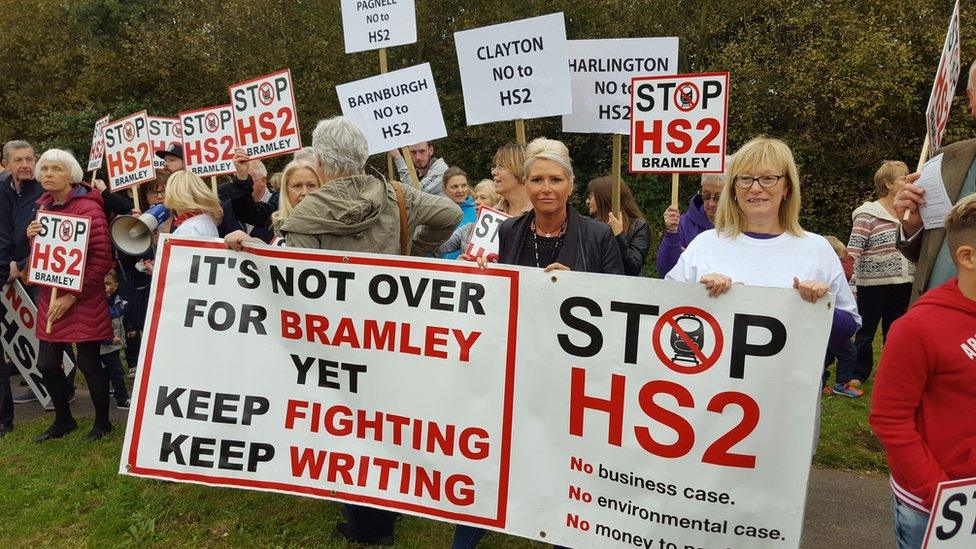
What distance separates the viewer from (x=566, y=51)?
576 cm

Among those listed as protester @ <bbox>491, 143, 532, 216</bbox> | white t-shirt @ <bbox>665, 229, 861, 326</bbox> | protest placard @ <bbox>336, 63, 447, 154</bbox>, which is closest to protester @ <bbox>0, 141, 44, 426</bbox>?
protest placard @ <bbox>336, 63, 447, 154</bbox>

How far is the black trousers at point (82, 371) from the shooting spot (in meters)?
5.24

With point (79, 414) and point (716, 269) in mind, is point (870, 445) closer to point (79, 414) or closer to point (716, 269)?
point (716, 269)

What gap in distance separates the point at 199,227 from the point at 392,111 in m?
2.63

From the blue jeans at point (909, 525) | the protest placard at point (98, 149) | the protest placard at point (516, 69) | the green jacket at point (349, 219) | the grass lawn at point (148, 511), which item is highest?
the protest placard at point (516, 69)

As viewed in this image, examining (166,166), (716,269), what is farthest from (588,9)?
(716,269)

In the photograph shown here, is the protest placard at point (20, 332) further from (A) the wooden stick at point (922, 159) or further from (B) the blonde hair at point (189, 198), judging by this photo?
(A) the wooden stick at point (922, 159)

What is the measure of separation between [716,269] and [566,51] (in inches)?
138

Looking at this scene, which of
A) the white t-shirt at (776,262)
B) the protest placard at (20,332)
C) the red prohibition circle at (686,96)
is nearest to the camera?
the white t-shirt at (776,262)

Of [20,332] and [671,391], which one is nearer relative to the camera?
[671,391]

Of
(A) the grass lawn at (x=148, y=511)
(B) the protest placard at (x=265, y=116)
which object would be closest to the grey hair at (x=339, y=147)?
(A) the grass lawn at (x=148, y=511)

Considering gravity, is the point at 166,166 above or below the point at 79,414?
above

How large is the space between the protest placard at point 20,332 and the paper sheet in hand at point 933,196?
240 inches

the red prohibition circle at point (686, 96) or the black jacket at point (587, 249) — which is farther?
the red prohibition circle at point (686, 96)
